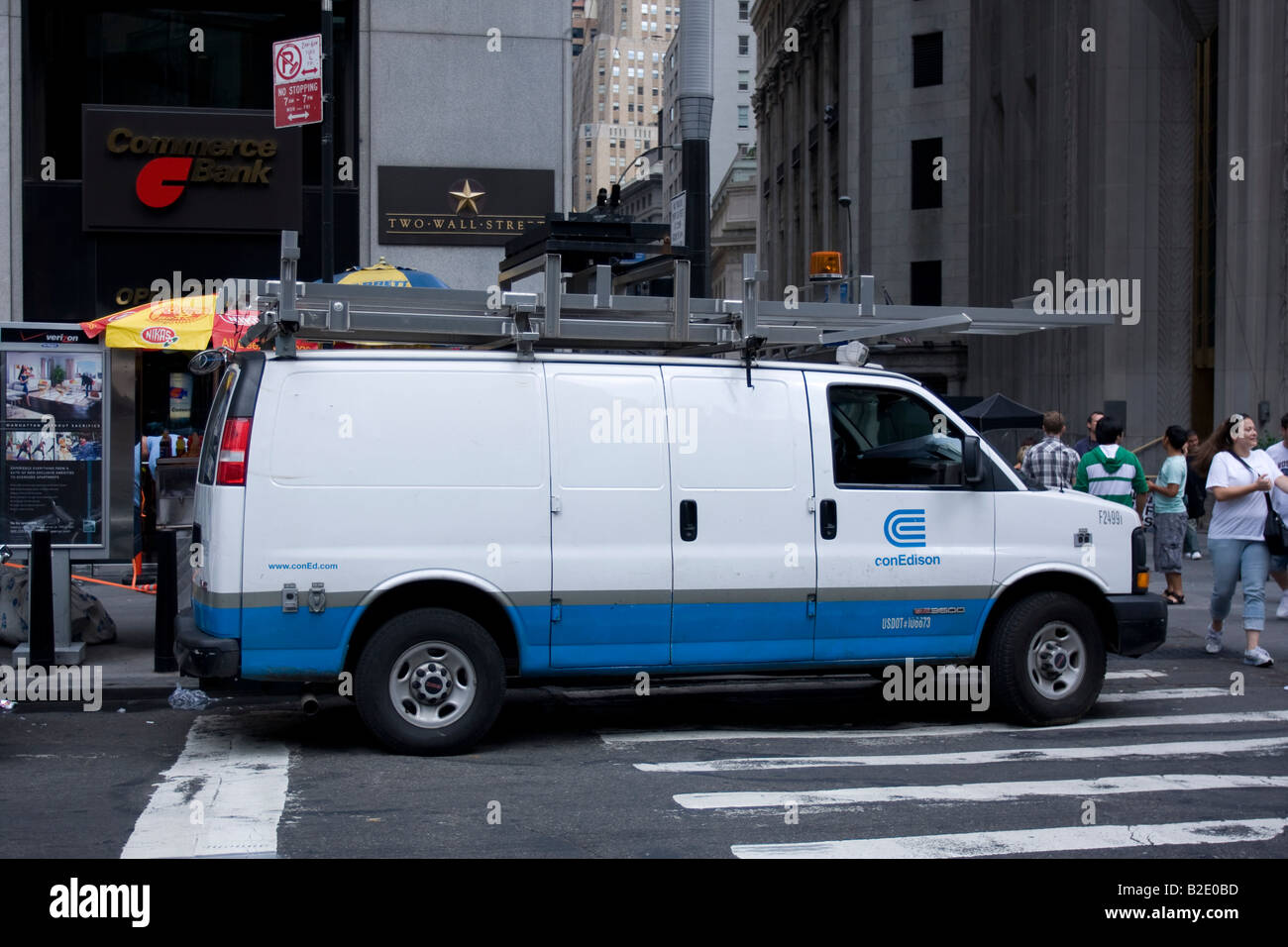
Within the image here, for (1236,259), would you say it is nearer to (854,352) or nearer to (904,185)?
(854,352)

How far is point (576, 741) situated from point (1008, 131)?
1312 inches

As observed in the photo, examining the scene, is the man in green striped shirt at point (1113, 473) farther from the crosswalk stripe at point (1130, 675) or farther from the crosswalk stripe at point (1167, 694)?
the crosswalk stripe at point (1167, 694)

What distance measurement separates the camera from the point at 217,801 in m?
6.55

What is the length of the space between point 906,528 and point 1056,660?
4.18 feet

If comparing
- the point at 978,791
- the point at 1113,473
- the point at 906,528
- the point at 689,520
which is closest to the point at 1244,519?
the point at 1113,473

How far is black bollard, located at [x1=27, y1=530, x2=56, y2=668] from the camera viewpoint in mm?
9938

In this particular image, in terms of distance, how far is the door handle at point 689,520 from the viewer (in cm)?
781

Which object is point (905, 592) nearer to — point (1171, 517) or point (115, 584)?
point (1171, 517)

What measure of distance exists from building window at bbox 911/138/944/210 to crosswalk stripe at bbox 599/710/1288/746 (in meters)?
41.9

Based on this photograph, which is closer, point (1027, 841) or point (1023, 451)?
point (1027, 841)

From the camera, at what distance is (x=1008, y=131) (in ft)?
124

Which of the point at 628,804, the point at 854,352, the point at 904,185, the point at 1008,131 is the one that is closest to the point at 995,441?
the point at 1008,131

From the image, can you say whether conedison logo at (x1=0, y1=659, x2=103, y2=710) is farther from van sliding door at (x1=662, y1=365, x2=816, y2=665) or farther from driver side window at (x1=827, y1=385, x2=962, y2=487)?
driver side window at (x1=827, y1=385, x2=962, y2=487)

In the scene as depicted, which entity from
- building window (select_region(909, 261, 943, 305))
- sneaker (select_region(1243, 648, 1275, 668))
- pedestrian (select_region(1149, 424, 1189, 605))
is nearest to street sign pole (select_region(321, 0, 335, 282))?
pedestrian (select_region(1149, 424, 1189, 605))
